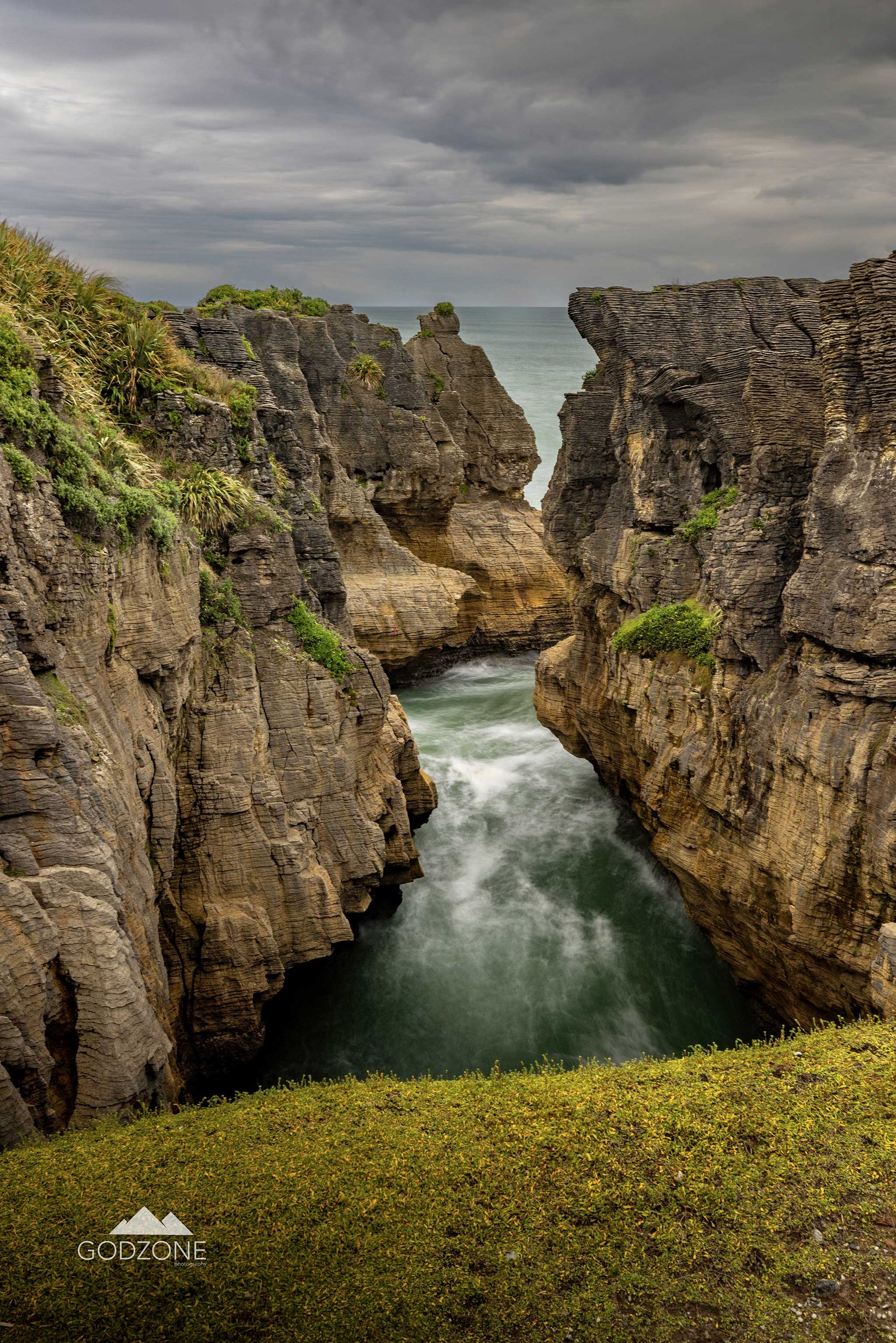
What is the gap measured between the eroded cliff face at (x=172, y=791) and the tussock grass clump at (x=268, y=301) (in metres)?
10.7

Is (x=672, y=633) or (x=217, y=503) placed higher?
(x=217, y=503)

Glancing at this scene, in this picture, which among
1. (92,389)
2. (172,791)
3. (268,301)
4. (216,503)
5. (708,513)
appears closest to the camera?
(172,791)

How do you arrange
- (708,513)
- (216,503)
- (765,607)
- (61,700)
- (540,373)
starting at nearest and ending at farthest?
1. (61,700)
2. (216,503)
3. (765,607)
4. (708,513)
5. (540,373)

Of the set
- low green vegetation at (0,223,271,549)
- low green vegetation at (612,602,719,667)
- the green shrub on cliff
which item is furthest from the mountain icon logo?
low green vegetation at (612,602,719,667)

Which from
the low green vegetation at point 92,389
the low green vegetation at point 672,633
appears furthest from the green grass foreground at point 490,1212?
the low green vegetation at point 672,633

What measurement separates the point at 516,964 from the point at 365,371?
2056cm

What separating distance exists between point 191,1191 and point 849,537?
10.6m

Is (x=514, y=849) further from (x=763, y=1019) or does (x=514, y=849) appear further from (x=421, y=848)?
(x=763, y=1019)

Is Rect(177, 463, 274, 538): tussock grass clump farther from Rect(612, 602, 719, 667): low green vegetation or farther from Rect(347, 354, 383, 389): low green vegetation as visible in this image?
Rect(347, 354, 383, 389): low green vegetation

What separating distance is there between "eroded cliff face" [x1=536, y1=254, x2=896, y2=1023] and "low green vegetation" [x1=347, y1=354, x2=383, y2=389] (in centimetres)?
1166

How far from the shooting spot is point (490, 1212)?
6.88 meters

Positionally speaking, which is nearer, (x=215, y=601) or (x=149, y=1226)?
(x=149, y=1226)

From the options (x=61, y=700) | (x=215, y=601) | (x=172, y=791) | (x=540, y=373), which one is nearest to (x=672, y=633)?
(x=215, y=601)

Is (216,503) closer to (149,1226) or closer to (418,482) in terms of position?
(149,1226)
